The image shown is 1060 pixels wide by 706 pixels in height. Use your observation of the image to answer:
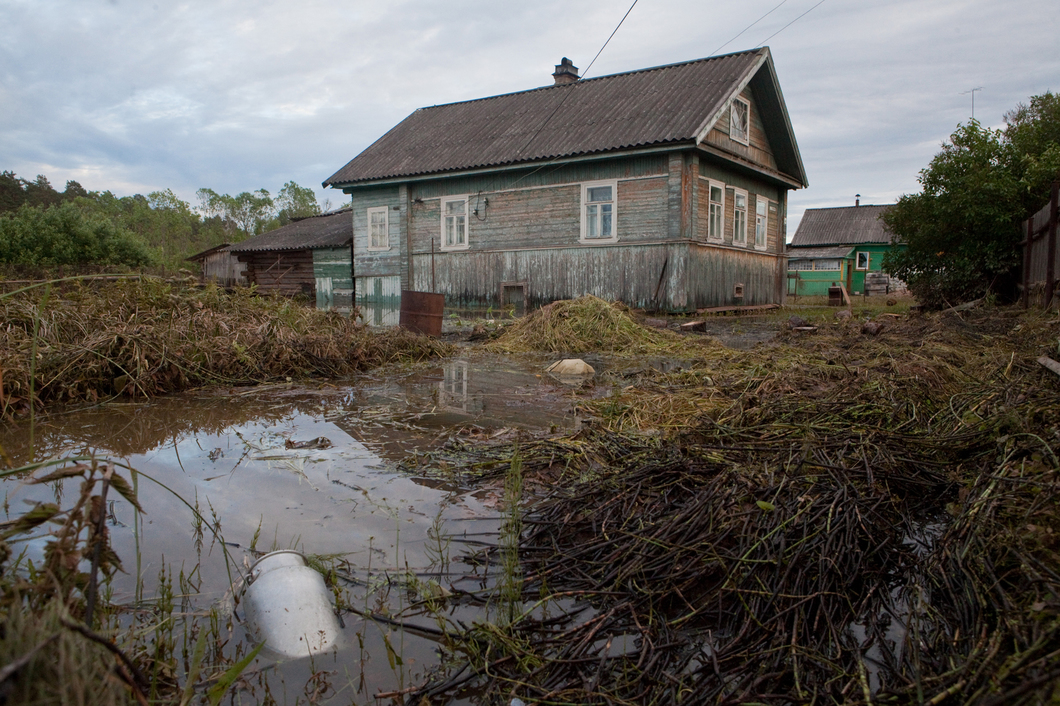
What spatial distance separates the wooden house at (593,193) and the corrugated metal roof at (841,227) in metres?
21.4

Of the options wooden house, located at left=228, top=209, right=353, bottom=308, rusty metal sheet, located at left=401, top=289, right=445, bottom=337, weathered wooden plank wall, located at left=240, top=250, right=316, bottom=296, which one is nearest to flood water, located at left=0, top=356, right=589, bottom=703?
rusty metal sheet, located at left=401, top=289, right=445, bottom=337

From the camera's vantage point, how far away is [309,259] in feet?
78.0

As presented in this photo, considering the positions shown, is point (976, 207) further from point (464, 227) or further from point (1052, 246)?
point (464, 227)

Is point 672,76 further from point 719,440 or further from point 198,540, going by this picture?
point 198,540

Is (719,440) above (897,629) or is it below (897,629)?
above

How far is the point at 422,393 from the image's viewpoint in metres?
6.20

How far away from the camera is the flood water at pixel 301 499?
2.11 m

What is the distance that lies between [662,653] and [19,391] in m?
5.47

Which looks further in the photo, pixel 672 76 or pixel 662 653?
pixel 672 76

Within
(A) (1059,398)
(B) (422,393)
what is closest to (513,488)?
(A) (1059,398)

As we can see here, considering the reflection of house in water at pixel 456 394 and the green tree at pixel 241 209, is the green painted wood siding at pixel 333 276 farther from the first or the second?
the green tree at pixel 241 209

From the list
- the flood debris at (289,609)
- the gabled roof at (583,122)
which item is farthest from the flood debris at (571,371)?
the gabled roof at (583,122)

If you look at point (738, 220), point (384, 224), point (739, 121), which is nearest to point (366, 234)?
point (384, 224)

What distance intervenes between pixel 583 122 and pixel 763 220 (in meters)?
6.23
